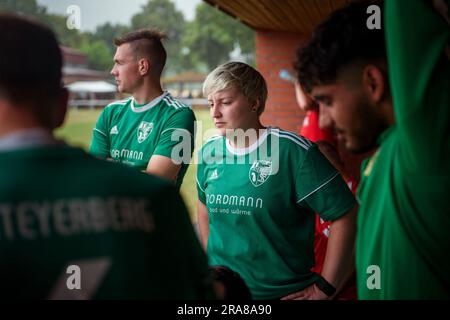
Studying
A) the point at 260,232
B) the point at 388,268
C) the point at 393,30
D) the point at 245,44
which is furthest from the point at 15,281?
the point at 245,44

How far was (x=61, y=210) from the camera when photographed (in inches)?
40.1

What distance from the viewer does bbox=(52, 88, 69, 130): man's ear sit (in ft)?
3.76

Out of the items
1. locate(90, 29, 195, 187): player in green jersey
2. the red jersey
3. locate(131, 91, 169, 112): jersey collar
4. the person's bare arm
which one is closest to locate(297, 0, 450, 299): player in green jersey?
the red jersey

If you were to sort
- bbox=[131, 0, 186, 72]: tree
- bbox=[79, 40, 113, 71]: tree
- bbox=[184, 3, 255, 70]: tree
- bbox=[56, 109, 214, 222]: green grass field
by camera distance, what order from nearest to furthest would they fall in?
1. bbox=[56, 109, 214, 222]: green grass field
2. bbox=[184, 3, 255, 70]: tree
3. bbox=[79, 40, 113, 71]: tree
4. bbox=[131, 0, 186, 72]: tree

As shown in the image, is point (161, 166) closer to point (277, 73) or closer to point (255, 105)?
point (255, 105)

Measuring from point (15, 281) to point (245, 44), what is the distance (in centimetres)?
4346

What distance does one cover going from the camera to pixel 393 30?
1265 mm

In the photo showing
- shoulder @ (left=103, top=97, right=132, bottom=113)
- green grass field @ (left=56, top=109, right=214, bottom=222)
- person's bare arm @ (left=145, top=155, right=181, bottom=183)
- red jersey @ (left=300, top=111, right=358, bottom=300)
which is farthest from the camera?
shoulder @ (left=103, top=97, right=132, bottom=113)

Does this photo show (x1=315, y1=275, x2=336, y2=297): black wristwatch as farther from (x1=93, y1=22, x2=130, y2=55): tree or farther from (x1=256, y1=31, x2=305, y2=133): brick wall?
(x1=93, y1=22, x2=130, y2=55): tree

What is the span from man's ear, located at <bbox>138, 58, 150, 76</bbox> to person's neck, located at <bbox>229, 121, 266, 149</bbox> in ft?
3.40

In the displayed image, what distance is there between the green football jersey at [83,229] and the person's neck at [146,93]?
2291 mm

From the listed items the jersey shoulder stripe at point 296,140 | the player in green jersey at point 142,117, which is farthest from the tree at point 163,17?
the jersey shoulder stripe at point 296,140
